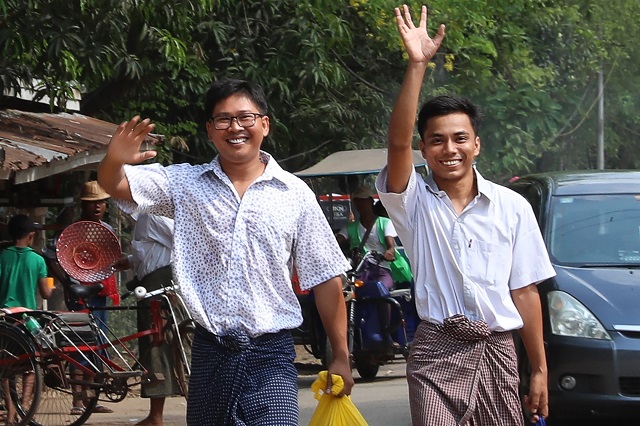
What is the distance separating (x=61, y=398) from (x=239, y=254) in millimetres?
4919

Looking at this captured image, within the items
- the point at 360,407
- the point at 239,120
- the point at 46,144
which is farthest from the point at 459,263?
the point at 46,144

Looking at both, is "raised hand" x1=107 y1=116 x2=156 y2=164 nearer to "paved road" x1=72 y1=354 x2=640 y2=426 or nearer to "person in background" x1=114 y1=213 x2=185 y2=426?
"person in background" x1=114 y1=213 x2=185 y2=426

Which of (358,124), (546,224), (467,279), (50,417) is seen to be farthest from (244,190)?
(358,124)

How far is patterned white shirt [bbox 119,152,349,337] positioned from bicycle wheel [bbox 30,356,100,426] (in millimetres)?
4046

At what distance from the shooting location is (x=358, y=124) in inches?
679

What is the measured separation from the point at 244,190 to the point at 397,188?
0.56 m

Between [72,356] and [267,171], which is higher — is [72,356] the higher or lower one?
the lower one

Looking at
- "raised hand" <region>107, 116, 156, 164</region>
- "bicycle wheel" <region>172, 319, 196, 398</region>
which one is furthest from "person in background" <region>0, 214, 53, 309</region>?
"raised hand" <region>107, 116, 156, 164</region>

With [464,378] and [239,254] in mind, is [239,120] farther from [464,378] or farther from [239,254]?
[464,378]

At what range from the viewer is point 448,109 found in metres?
4.39

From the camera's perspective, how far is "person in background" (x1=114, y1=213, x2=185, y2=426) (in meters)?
8.26

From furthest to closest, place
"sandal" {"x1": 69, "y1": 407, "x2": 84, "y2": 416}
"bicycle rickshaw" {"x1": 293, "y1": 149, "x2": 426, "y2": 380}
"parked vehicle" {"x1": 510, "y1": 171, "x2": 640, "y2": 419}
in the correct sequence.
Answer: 1. "bicycle rickshaw" {"x1": 293, "y1": 149, "x2": 426, "y2": 380}
2. "sandal" {"x1": 69, "y1": 407, "x2": 84, "y2": 416}
3. "parked vehicle" {"x1": 510, "y1": 171, "x2": 640, "y2": 419}

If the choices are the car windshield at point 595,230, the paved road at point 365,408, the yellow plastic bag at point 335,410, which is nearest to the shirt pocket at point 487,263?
the yellow plastic bag at point 335,410

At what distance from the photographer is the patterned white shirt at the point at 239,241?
412cm
